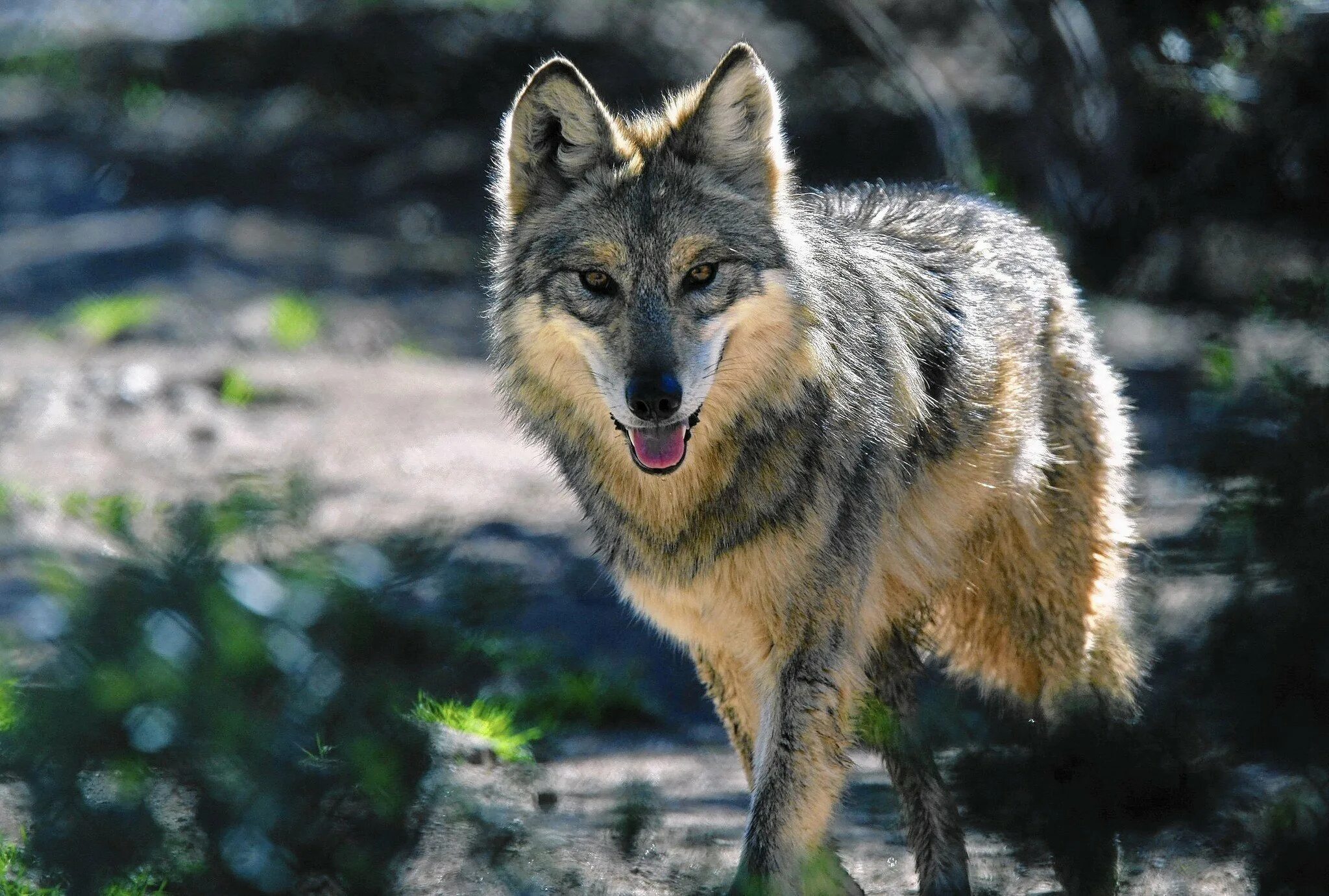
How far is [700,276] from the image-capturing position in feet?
12.7

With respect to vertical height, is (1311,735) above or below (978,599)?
above

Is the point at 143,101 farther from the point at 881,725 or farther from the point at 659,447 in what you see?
the point at 881,725

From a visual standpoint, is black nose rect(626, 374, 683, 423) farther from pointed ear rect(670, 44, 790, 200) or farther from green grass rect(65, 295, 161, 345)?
green grass rect(65, 295, 161, 345)

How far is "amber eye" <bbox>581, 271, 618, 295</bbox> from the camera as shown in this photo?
3.85 metres

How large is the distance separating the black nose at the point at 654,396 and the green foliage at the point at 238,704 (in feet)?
6.61

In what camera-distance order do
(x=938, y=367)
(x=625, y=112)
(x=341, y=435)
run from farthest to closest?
(x=625, y=112)
(x=341, y=435)
(x=938, y=367)

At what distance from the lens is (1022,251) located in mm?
4945

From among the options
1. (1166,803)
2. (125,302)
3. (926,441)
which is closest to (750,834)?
(926,441)

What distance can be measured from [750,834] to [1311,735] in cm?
232

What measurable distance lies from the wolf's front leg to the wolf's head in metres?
0.75

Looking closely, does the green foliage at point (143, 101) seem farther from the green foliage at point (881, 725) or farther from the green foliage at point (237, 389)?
the green foliage at point (881, 725)

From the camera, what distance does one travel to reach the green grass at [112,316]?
948cm

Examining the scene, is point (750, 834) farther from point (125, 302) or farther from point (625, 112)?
point (625, 112)

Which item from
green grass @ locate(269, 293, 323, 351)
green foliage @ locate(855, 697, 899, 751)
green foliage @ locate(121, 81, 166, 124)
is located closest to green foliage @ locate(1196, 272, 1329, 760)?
green foliage @ locate(855, 697, 899, 751)
